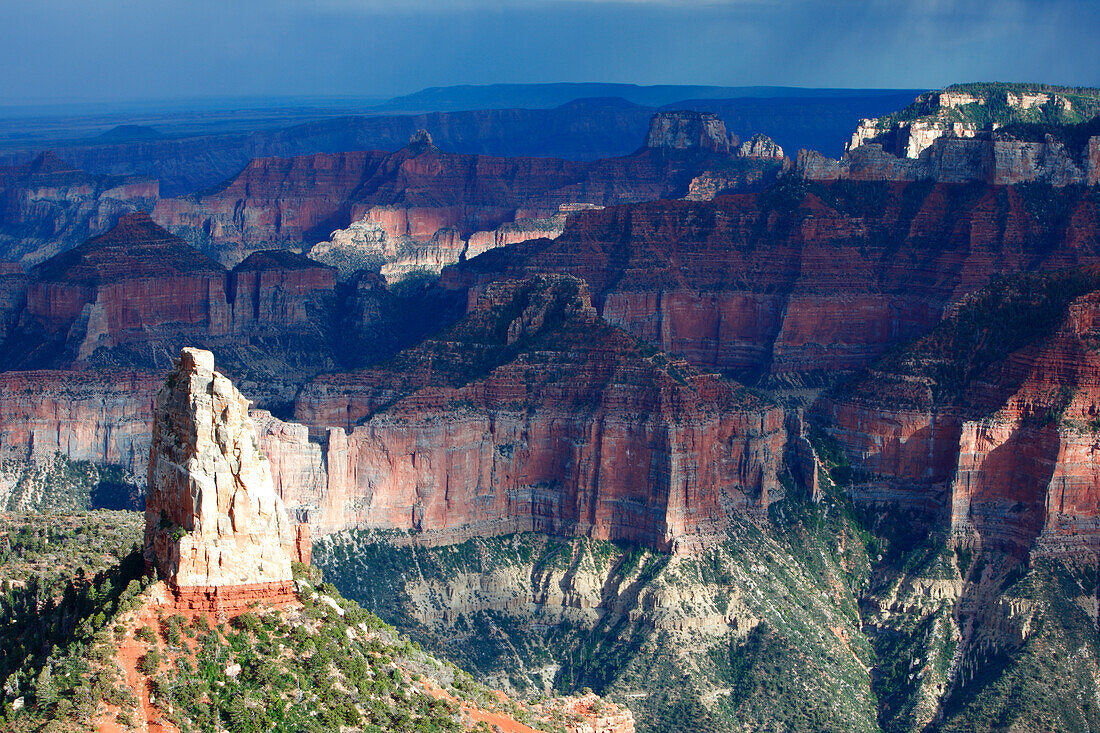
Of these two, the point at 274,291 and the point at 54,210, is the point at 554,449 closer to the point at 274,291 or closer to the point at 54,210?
the point at 274,291

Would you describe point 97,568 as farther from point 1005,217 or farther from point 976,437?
point 1005,217

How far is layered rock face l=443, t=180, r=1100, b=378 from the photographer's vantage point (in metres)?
108

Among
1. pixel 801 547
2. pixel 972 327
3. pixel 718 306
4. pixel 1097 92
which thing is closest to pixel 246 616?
pixel 801 547

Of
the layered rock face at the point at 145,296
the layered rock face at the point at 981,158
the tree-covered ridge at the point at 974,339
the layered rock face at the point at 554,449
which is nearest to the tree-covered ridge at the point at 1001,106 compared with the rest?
the layered rock face at the point at 981,158

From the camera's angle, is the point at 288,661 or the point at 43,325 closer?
the point at 288,661

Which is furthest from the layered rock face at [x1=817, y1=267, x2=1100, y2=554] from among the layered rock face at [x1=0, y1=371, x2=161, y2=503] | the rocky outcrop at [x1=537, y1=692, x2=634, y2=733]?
the layered rock face at [x1=0, y1=371, x2=161, y2=503]

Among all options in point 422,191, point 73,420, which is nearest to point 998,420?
point 73,420

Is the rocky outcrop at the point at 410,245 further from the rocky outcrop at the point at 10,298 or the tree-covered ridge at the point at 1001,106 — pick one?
the rocky outcrop at the point at 10,298

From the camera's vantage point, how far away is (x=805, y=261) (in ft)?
367

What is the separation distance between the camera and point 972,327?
8644 centimetres

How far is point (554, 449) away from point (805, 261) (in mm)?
37774

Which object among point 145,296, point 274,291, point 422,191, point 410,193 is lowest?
point 274,291

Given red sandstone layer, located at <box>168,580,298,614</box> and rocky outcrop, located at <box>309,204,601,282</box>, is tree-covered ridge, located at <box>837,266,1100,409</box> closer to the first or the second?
red sandstone layer, located at <box>168,580,298,614</box>

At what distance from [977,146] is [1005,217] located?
26.5 feet
